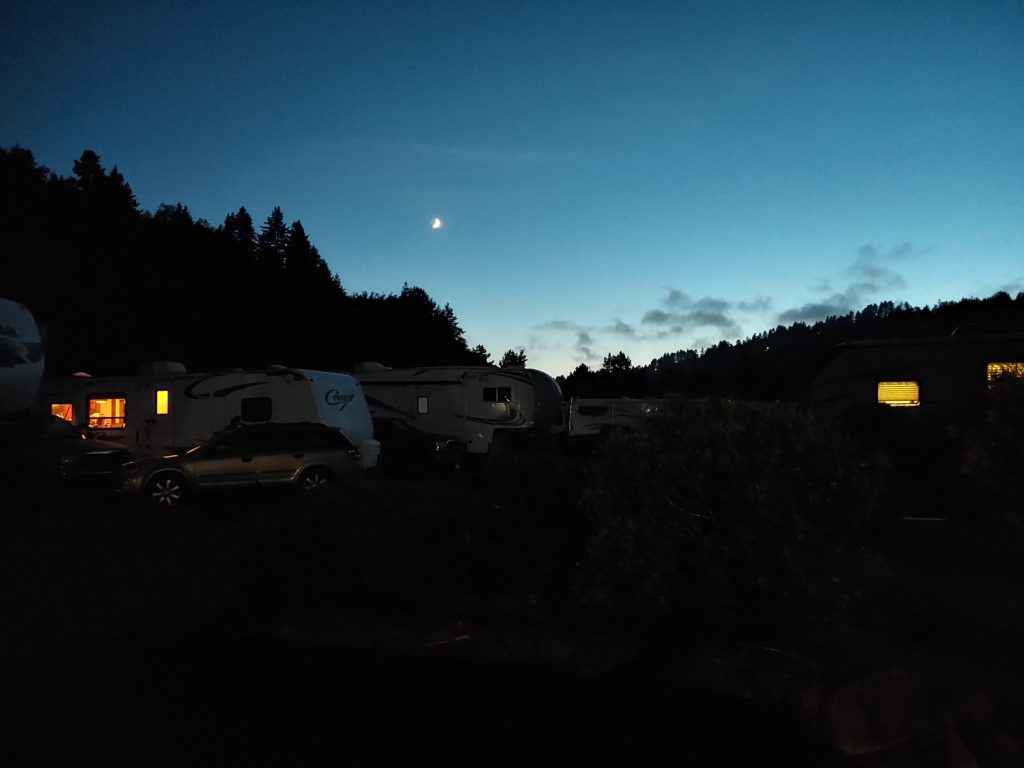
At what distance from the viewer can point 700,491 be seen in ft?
17.5

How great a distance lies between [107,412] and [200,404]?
10.6 ft

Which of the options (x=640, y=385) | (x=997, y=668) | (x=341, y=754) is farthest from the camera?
(x=640, y=385)

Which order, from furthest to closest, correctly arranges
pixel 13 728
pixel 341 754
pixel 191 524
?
pixel 191 524 < pixel 13 728 < pixel 341 754

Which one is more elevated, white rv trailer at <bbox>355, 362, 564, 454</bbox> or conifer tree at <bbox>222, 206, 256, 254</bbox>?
conifer tree at <bbox>222, 206, 256, 254</bbox>

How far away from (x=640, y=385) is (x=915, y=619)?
228 ft

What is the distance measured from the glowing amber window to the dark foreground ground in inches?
501

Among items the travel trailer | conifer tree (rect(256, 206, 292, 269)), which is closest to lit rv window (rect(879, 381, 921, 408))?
the travel trailer

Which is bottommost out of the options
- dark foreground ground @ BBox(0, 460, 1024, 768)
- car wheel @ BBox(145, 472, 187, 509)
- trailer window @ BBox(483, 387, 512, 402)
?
dark foreground ground @ BBox(0, 460, 1024, 768)

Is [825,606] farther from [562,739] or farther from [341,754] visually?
[341,754]

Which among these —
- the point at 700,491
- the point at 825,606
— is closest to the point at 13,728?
the point at 700,491

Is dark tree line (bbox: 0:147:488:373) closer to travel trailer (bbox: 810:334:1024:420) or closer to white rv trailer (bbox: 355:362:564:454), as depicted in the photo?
white rv trailer (bbox: 355:362:564:454)

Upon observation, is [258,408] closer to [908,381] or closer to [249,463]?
[249,463]

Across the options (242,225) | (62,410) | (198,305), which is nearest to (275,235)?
(242,225)

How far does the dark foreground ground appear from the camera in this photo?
4266 millimetres
